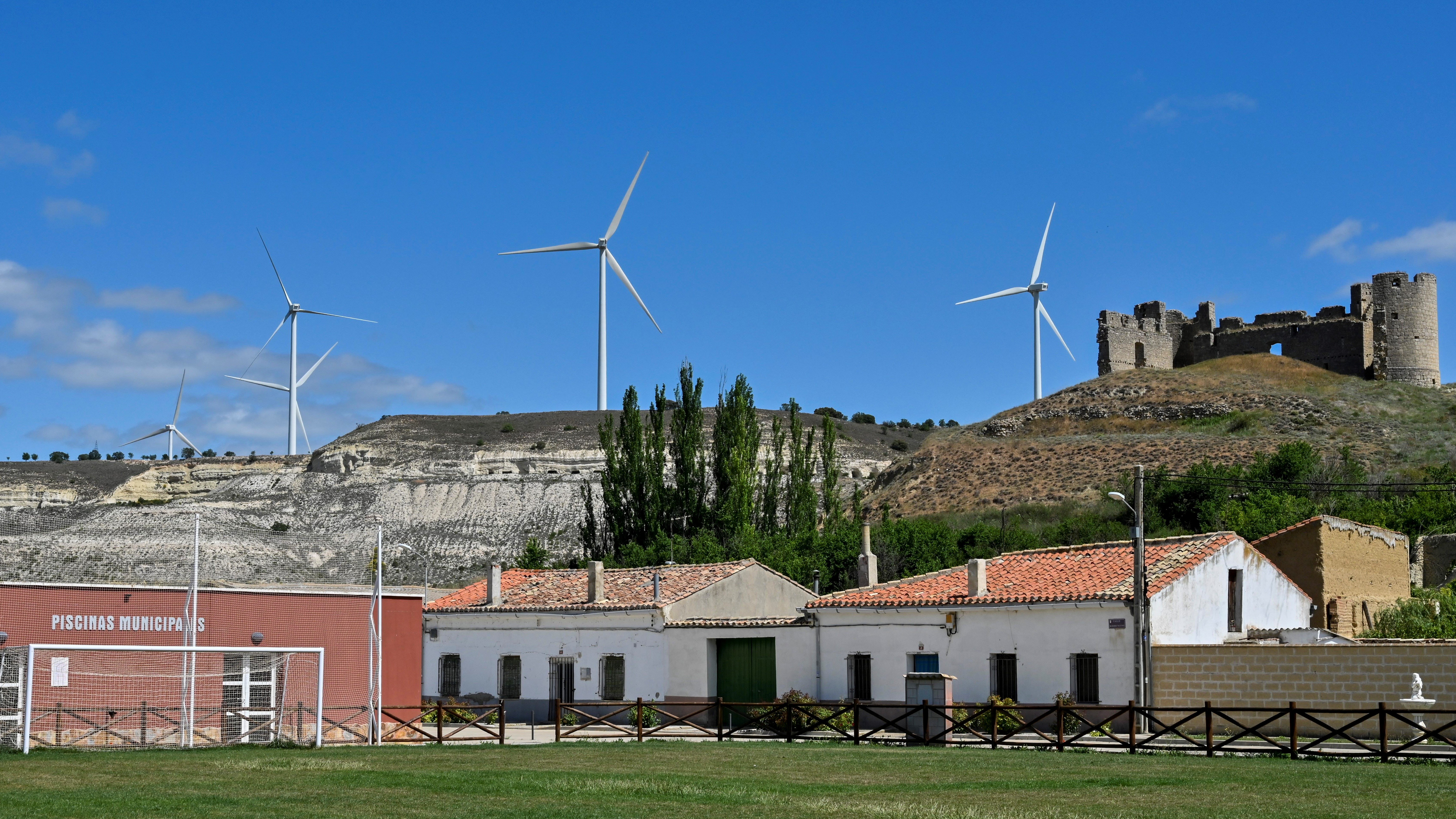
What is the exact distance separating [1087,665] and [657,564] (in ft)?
101

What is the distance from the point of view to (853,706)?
27.6m

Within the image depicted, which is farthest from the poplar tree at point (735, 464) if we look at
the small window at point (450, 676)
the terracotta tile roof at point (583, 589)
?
the small window at point (450, 676)

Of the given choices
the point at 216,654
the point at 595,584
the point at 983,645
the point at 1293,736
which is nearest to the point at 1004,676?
the point at 983,645

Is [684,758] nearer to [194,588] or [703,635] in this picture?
[194,588]

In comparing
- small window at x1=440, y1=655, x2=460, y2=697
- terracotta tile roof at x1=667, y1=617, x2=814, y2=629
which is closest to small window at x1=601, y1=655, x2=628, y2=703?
terracotta tile roof at x1=667, y1=617, x2=814, y2=629

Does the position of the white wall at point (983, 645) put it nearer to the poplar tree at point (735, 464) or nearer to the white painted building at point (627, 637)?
the white painted building at point (627, 637)

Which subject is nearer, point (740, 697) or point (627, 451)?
point (740, 697)

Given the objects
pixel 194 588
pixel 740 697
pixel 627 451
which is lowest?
pixel 740 697

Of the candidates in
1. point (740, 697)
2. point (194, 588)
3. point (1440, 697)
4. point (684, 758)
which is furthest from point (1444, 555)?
point (194, 588)

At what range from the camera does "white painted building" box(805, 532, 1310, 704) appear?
3191 cm

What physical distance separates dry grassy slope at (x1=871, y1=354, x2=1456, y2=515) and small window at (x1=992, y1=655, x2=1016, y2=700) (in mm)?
45499

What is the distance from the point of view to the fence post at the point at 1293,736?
2336cm

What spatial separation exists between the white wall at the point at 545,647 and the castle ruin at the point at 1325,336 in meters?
69.2

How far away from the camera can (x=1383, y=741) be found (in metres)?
23.2
